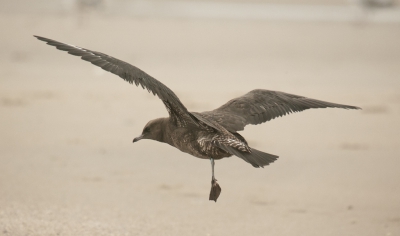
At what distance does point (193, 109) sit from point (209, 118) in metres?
5.03

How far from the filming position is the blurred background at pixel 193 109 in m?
6.86

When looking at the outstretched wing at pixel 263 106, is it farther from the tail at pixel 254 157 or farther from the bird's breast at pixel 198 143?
the tail at pixel 254 157

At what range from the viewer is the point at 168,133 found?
5914mm

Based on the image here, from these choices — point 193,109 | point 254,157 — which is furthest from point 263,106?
point 193,109

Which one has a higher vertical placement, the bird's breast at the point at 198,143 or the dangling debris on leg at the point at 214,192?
the bird's breast at the point at 198,143

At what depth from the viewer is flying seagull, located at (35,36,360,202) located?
5262 mm

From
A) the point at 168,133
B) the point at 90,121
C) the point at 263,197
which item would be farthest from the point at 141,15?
the point at 168,133

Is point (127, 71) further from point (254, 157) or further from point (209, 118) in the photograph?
point (254, 157)

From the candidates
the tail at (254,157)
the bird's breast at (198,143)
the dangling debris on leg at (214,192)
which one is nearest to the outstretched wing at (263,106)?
the bird's breast at (198,143)

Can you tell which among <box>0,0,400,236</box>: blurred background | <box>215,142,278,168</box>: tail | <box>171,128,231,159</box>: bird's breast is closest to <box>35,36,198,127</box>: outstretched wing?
<box>171,128,231,159</box>: bird's breast

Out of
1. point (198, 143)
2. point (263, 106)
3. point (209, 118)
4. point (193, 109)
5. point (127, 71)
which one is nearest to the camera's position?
point (127, 71)

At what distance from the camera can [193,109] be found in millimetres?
10859

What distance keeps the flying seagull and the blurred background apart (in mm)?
955

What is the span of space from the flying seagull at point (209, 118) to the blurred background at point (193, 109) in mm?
955
